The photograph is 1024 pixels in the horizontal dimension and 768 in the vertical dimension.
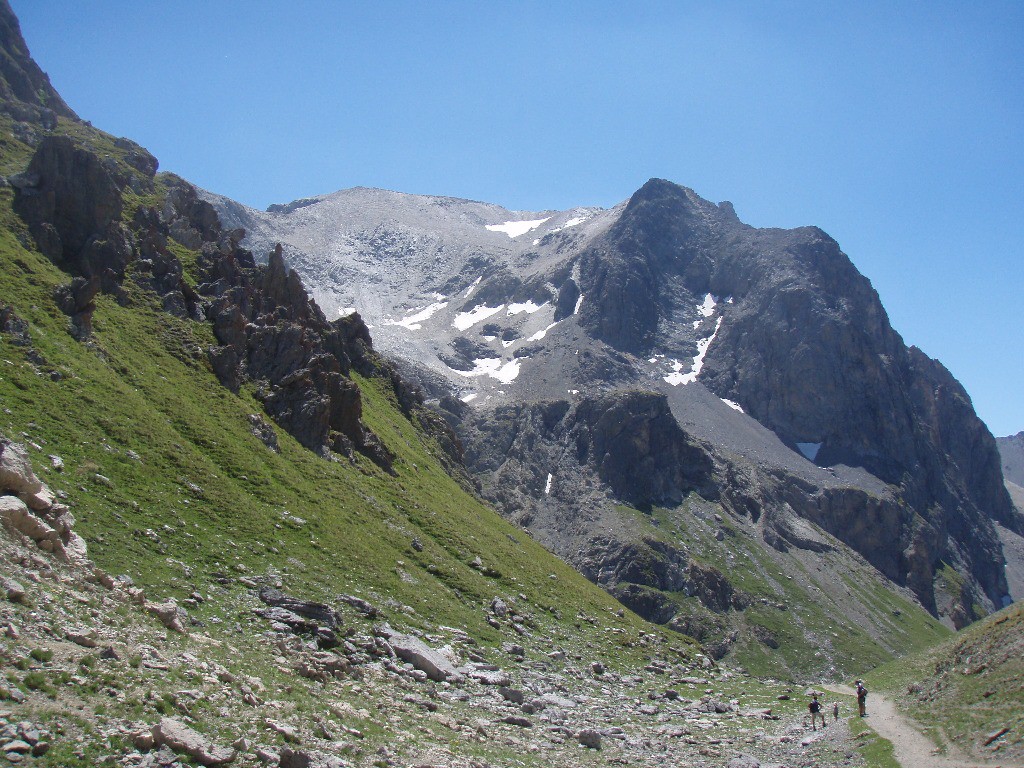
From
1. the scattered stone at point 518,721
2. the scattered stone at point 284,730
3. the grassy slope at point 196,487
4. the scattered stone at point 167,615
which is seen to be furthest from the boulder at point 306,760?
the grassy slope at point 196,487

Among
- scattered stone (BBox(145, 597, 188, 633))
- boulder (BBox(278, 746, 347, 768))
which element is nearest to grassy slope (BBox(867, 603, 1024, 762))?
boulder (BBox(278, 746, 347, 768))

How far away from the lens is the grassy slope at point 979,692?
98.8 feet

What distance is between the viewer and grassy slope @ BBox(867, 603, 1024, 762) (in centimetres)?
3011

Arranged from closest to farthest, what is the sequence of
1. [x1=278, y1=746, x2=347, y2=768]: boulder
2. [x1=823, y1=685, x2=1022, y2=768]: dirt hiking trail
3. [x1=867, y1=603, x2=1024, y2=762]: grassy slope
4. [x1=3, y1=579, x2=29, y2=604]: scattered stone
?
[x1=278, y1=746, x2=347, y2=768]: boulder → [x1=3, y1=579, x2=29, y2=604]: scattered stone → [x1=823, y1=685, x2=1022, y2=768]: dirt hiking trail → [x1=867, y1=603, x2=1024, y2=762]: grassy slope

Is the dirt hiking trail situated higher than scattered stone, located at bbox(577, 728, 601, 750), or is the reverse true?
the dirt hiking trail

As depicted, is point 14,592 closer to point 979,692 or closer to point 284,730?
point 284,730

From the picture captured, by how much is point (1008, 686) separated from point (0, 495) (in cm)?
4034

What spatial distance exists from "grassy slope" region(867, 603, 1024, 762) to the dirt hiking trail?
0.46m

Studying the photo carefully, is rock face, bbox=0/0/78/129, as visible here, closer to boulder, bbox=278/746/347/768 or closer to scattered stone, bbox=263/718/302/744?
scattered stone, bbox=263/718/302/744

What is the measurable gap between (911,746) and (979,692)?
493 centimetres

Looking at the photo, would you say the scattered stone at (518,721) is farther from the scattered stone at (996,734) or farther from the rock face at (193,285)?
the rock face at (193,285)

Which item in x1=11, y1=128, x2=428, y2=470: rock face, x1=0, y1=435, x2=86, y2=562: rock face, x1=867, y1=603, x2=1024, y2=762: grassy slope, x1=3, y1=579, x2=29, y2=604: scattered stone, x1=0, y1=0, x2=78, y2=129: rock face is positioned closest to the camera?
x1=3, y1=579, x2=29, y2=604: scattered stone

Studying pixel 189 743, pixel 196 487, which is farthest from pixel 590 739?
pixel 196 487

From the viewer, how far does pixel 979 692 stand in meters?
35.0
